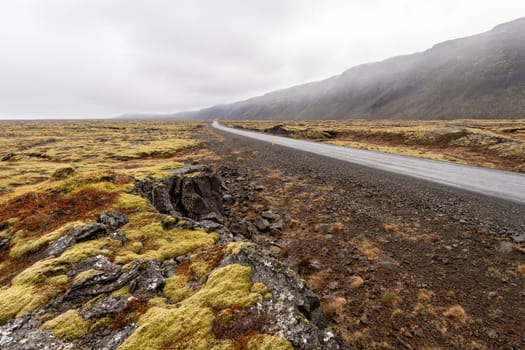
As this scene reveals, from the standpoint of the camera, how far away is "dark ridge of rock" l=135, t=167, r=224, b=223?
13.4 metres

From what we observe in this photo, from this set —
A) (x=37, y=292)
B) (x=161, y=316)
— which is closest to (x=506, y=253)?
(x=161, y=316)

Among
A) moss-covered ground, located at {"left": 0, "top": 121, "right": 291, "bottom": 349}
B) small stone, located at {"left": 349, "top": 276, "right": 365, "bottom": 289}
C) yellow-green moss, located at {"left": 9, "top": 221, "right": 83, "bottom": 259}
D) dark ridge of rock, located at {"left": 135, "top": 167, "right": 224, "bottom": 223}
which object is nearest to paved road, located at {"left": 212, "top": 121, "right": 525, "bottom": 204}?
small stone, located at {"left": 349, "top": 276, "right": 365, "bottom": 289}

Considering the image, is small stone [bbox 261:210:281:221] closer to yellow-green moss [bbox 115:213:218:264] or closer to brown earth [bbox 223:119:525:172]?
yellow-green moss [bbox 115:213:218:264]

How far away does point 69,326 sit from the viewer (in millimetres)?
4789

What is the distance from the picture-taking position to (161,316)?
4871 mm

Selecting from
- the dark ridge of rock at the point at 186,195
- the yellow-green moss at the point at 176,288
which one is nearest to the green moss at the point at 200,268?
the yellow-green moss at the point at 176,288

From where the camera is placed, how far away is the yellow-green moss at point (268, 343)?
4098mm

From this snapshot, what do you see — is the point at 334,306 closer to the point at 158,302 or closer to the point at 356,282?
the point at 356,282

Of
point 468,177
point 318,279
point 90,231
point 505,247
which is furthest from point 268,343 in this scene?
point 468,177

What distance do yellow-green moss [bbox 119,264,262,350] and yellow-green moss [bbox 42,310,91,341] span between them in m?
1.16

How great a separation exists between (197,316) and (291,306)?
2066mm

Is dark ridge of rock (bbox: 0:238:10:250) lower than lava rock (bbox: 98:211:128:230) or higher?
lower

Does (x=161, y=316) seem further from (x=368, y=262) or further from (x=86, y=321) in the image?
(x=368, y=262)

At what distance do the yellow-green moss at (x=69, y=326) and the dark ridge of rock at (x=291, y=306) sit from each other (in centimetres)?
326
